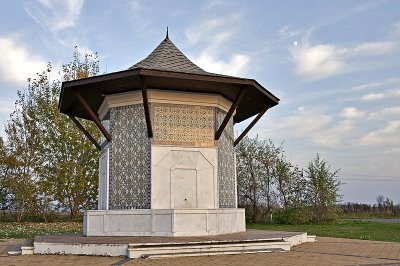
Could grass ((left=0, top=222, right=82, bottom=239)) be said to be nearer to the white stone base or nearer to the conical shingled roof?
the white stone base

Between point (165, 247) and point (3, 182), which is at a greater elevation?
point (3, 182)

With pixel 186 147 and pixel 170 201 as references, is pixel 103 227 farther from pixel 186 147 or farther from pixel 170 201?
pixel 186 147

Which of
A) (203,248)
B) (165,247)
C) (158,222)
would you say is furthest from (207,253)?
(158,222)

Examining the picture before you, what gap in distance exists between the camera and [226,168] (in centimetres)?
1219

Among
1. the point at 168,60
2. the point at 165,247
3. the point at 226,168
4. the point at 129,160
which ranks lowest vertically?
the point at 165,247

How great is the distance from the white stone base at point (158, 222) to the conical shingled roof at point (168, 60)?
3651mm

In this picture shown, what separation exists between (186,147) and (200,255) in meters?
3.44

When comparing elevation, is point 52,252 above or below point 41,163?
below

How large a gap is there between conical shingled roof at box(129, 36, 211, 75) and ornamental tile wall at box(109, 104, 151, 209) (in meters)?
1.26

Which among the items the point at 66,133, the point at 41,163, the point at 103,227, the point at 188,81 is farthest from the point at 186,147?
the point at 41,163

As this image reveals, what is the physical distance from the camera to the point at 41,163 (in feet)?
81.9

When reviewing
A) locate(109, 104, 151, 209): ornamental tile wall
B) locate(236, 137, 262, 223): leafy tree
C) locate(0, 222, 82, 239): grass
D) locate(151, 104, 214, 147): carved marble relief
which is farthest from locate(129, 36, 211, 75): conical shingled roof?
locate(236, 137, 262, 223): leafy tree

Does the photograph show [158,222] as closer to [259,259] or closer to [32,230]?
[259,259]

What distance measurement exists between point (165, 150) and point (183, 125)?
2.74 ft
